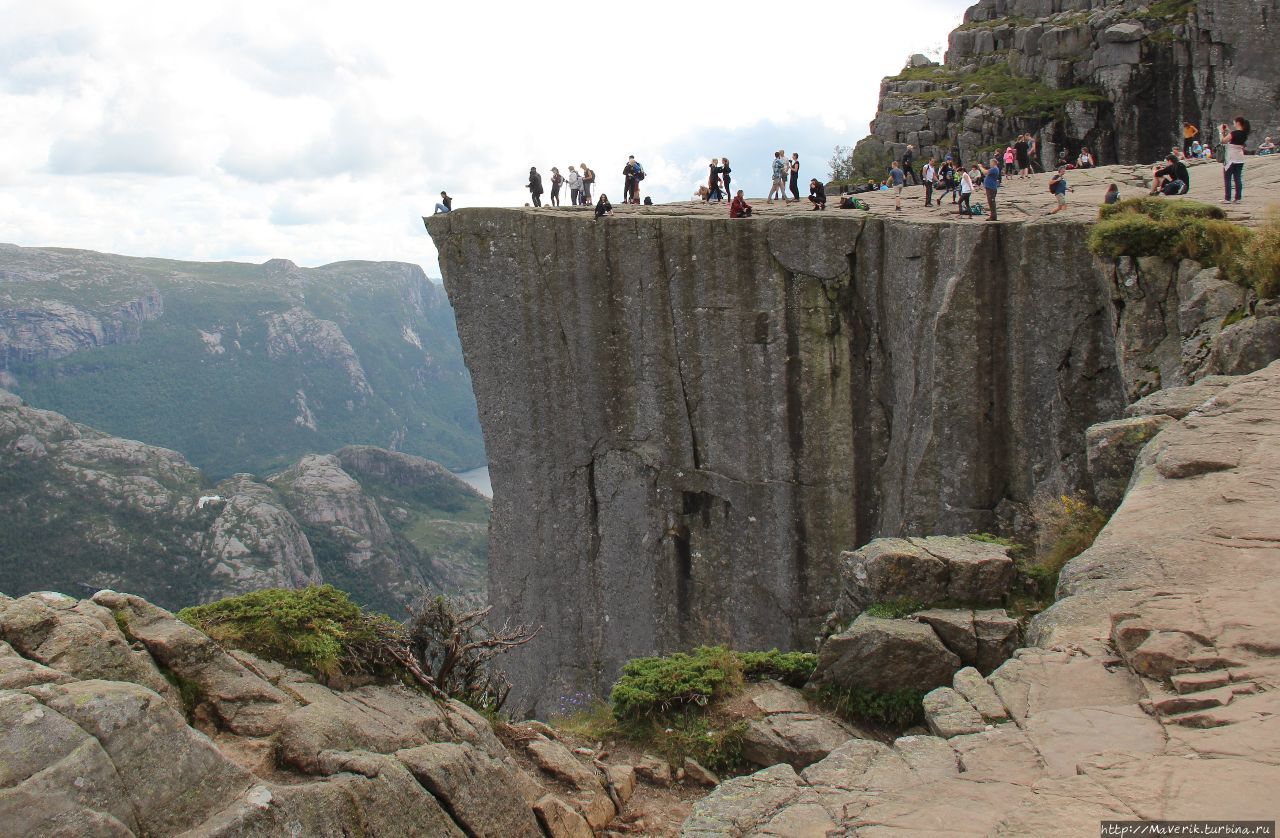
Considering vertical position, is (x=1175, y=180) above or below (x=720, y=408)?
above

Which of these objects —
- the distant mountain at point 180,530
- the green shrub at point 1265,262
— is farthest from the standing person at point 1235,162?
the distant mountain at point 180,530

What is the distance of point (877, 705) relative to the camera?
1495 cm

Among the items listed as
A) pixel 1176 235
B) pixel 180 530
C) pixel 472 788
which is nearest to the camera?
Answer: pixel 472 788

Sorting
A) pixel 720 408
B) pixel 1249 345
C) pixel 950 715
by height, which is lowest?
pixel 950 715

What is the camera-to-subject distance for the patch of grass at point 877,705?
48.2ft

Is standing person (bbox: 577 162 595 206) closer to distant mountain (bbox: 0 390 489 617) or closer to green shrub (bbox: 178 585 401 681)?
green shrub (bbox: 178 585 401 681)

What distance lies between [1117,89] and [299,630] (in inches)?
1613

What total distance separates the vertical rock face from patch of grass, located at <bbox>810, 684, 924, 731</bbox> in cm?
1102

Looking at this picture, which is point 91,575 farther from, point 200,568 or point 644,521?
point 644,521

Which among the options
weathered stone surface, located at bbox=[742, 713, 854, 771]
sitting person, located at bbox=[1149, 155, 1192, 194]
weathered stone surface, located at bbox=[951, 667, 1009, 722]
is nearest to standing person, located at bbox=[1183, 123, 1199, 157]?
sitting person, located at bbox=[1149, 155, 1192, 194]

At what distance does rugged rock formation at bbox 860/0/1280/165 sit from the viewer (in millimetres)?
41188

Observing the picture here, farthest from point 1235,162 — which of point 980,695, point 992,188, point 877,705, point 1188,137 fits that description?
point 980,695

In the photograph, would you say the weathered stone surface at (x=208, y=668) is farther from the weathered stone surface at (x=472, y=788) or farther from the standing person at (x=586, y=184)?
the standing person at (x=586, y=184)

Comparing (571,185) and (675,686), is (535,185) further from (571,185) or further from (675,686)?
(675,686)
